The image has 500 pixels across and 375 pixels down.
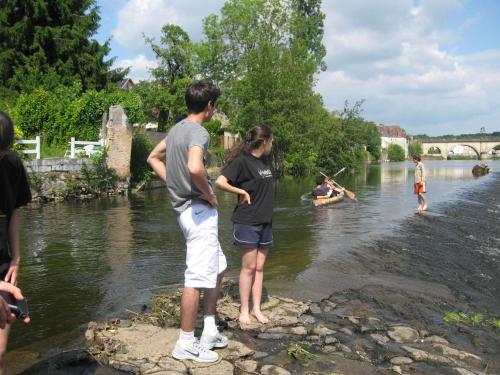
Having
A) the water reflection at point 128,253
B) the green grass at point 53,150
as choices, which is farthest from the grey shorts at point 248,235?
the green grass at point 53,150

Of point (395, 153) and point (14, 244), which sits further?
point (395, 153)

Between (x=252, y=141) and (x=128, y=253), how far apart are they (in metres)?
5.28

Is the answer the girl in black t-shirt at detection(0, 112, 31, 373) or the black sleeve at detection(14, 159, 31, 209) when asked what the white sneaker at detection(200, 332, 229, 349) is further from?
the black sleeve at detection(14, 159, 31, 209)

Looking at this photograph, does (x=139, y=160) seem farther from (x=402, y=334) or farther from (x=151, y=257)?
(x=402, y=334)

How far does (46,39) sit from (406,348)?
32.2 m

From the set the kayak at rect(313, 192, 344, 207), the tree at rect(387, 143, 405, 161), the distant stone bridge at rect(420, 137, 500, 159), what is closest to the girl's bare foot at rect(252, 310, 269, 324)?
the kayak at rect(313, 192, 344, 207)

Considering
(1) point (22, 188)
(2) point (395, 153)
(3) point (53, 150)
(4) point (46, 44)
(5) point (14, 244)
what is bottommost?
(5) point (14, 244)

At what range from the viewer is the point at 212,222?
4.01 metres

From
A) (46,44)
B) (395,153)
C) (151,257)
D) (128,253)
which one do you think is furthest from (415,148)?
(151,257)

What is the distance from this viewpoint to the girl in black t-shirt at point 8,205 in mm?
2879

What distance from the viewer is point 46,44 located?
31359 mm

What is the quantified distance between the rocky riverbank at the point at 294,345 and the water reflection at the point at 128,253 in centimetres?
101

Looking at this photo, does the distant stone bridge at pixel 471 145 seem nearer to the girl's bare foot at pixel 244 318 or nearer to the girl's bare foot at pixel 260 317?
the girl's bare foot at pixel 260 317

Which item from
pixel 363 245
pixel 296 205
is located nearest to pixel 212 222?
pixel 363 245
